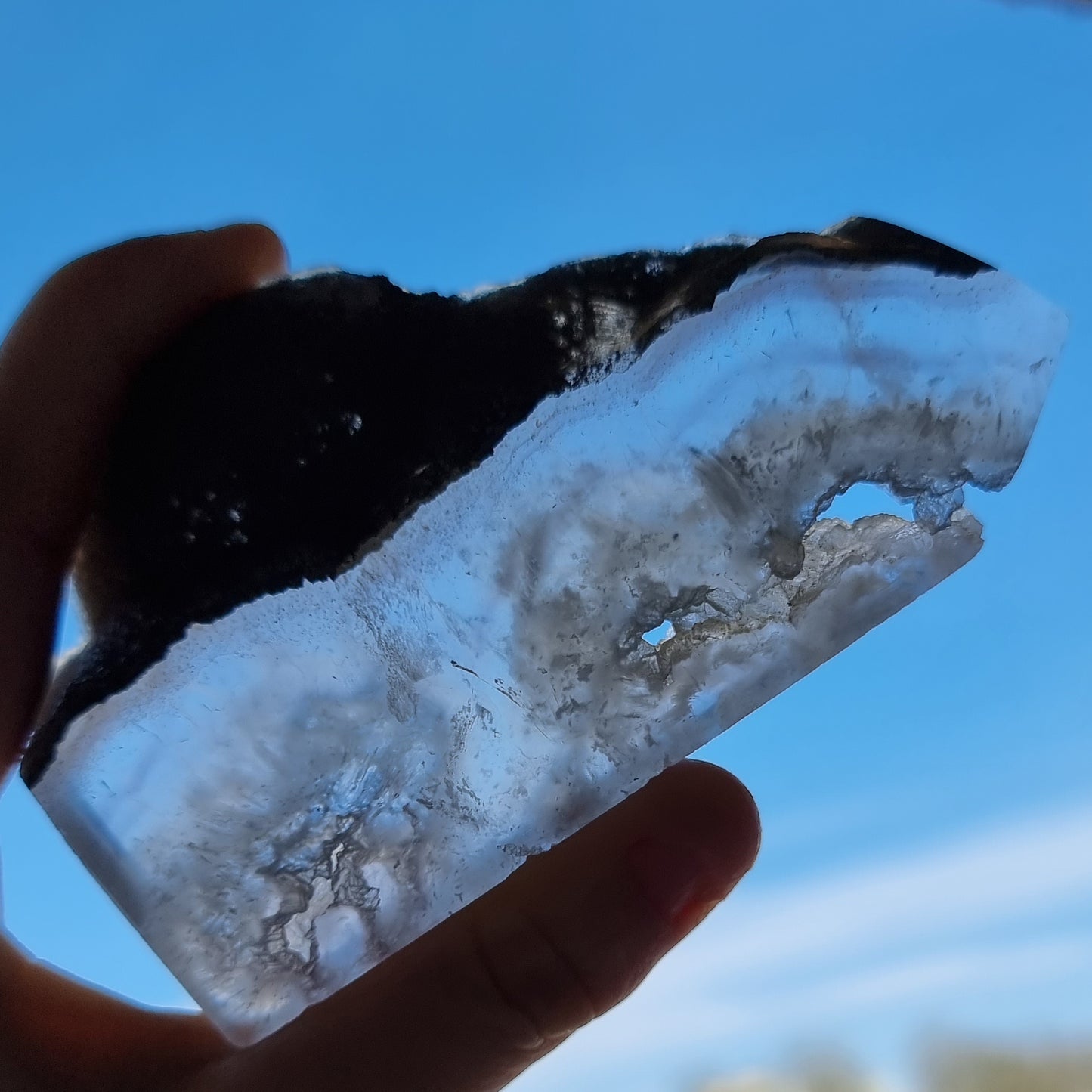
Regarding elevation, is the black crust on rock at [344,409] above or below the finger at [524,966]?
above

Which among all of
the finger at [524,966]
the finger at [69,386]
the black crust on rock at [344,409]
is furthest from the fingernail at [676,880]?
the finger at [69,386]

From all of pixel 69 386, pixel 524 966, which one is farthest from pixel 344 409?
pixel 524 966

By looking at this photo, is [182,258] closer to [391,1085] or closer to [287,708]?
[287,708]

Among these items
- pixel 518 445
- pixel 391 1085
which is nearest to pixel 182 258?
pixel 518 445

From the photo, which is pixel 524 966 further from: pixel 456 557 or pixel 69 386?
pixel 69 386

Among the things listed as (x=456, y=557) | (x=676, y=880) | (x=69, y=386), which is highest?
(x=69, y=386)

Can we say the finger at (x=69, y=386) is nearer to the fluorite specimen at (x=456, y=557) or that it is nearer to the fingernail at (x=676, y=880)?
the fluorite specimen at (x=456, y=557)
